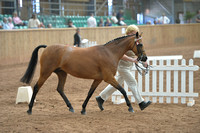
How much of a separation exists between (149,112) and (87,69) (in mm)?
1671

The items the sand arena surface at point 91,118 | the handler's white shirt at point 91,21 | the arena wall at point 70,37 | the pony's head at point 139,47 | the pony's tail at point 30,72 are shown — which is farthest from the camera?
the handler's white shirt at point 91,21

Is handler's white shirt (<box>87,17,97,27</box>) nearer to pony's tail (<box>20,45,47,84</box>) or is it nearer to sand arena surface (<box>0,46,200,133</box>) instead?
sand arena surface (<box>0,46,200,133</box>)

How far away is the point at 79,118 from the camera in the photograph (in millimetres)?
6324

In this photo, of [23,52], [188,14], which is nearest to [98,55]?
[23,52]

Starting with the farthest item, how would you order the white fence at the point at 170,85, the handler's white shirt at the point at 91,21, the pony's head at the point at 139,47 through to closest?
the handler's white shirt at the point at 91,21
the white fence at the point at 170,85
the pony's head at the point at 139,47

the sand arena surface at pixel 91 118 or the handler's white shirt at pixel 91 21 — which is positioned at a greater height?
the handler's white shirt at pixel 91 21

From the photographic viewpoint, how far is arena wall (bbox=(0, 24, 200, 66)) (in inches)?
582

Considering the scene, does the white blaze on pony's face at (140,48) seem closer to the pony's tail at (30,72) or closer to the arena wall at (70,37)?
the pony's tail at (30,72)

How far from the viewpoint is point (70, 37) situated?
57.5 ft

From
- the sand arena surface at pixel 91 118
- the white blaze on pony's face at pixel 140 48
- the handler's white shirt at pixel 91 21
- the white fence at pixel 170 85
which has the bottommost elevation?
the sand arena surface at pixel 91 118

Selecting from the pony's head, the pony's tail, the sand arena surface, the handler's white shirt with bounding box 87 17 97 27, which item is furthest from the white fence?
the handler's white shirt with bounding box 87 17 97 27

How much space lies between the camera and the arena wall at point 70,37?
48.5 ft

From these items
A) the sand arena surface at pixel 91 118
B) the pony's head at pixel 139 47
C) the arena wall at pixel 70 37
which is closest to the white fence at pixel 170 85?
the sand arena surface at pixel 91 118

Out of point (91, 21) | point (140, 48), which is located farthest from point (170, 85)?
point (91, 21)
